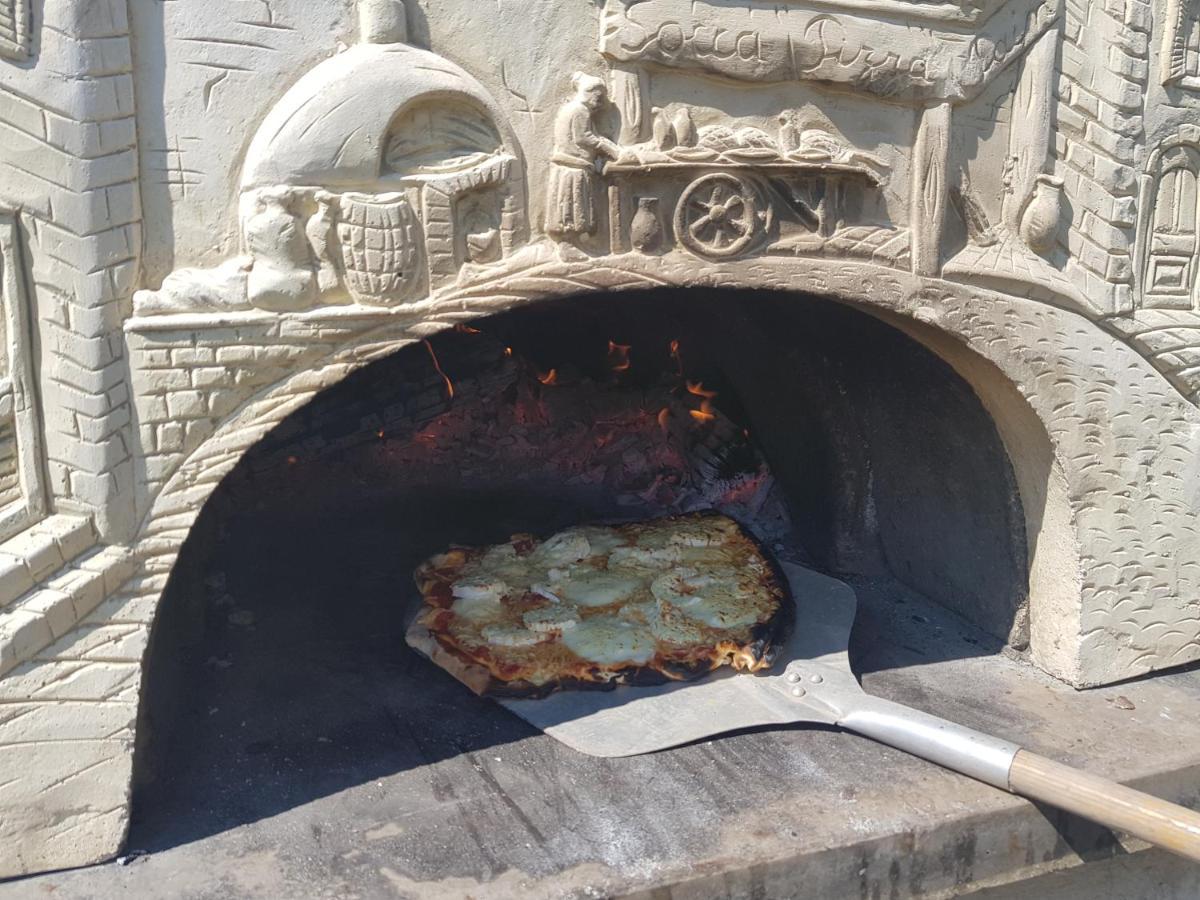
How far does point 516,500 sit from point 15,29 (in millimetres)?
3343

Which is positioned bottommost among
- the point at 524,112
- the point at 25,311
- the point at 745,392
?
the point at 745,392

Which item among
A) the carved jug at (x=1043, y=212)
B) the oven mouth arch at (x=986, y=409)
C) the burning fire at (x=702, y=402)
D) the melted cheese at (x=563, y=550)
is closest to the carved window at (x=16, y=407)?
the oven mouth arch at (x=986, y=409)

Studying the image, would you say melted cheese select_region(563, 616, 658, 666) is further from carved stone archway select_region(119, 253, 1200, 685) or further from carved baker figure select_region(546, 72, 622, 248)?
carved baker figure select_region(546, 72, 622, 248)

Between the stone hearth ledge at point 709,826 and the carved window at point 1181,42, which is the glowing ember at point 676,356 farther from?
the carved window at point 1181,42

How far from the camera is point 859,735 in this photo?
12.0 feet

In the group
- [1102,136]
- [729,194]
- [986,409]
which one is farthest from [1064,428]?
[729,194]

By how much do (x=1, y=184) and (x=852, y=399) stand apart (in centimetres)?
354

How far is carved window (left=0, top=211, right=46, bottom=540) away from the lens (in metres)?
2.64

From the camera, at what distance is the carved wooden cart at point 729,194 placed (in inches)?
127

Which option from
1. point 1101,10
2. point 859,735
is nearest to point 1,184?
point 859,735

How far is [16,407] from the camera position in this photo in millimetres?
2719

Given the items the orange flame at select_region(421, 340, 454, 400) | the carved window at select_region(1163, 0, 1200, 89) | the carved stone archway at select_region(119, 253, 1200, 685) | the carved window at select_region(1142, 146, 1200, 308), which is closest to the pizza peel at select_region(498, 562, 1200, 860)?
the carved stone archway at select_region(119, 253, 1200, 685)

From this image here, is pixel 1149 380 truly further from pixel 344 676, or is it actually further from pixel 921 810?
pixel 344 676

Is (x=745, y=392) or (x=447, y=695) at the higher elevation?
(x=745, y=392)
